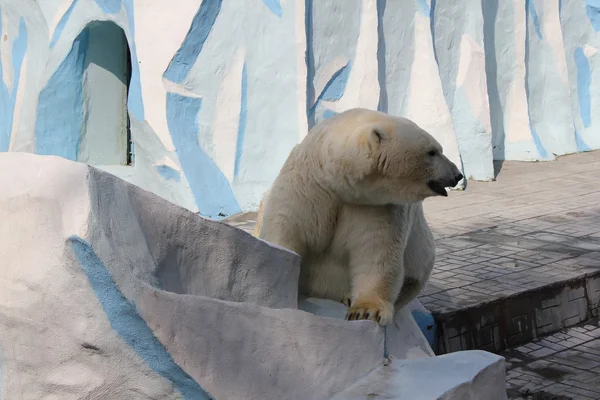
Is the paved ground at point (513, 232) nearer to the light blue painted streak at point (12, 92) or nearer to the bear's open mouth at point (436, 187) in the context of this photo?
the bear's open mouth at point (436, 187)

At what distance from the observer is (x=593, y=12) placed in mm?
11008

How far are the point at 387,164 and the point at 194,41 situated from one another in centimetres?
442

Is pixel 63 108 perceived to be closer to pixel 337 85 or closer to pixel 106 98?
pixel 106 98

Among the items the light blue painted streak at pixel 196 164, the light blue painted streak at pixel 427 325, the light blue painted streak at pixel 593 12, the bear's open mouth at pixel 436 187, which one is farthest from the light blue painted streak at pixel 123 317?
the light blue painted streak at pixel 593 12

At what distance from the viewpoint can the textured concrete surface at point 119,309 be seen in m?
2.18

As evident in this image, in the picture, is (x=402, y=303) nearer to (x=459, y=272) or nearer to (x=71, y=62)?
(x=459, y=272)

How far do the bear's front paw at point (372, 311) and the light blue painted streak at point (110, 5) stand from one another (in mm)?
5011

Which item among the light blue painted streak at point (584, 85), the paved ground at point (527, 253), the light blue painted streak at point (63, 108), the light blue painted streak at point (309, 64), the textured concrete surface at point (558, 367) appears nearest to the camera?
the textured concrete surface at point (558, 367)

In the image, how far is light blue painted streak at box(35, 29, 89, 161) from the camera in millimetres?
7719

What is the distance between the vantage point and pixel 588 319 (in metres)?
4.89

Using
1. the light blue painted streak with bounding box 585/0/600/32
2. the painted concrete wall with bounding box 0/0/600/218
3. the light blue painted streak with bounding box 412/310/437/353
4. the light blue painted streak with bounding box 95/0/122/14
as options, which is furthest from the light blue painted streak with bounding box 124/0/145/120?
the light blue painted streak with bounding box 585/0/600/32

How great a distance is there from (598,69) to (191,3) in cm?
625

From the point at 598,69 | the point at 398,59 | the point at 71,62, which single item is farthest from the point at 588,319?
the point at 598,69

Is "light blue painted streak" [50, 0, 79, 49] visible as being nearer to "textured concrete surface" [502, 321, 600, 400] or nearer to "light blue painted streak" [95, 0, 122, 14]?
"light blue painted streak" [95, 0, 122, 14]
